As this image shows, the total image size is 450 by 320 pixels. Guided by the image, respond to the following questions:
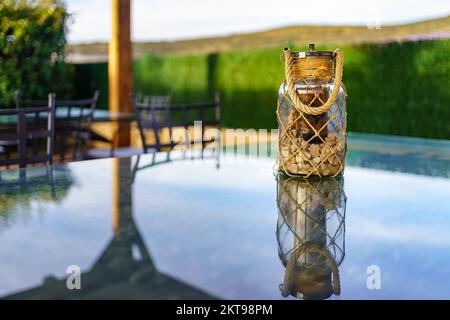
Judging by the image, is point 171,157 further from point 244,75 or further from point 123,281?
point 244,75

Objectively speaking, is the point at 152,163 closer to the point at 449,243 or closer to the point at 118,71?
the point at 449,243

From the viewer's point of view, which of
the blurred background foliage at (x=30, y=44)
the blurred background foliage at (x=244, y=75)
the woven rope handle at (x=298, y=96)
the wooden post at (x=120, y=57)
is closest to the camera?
the woven rope handle at (x=298, y=96)

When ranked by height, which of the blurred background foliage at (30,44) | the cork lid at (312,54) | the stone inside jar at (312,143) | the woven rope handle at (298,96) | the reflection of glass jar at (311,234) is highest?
the blurred background foliage at (30,44)

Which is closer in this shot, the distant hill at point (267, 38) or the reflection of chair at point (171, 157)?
the reflection of chair at point (171, 157)

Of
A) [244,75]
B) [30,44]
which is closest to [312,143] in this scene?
[244,75]

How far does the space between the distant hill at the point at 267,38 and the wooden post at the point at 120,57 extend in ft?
2.60

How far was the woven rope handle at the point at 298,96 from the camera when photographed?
1179 millimetres

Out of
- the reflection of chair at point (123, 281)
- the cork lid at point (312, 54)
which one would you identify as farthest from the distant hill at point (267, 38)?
the reflection of chair at point (123, 281)

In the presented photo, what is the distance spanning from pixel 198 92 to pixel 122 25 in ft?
4.96

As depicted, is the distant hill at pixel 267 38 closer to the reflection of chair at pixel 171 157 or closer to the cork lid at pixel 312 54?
the reflection of chair at pixel 171 157

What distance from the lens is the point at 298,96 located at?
4.12 ft

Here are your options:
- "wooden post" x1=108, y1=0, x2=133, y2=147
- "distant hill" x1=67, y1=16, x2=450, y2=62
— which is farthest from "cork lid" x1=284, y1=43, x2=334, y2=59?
"wooden post" x1=108, y1=0, x2=133, y2=147

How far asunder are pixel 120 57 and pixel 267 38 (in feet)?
10.0

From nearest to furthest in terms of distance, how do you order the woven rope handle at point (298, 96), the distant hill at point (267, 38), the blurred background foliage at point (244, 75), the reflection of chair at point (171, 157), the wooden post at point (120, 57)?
the woven rope handle at point (298, 96) → the reflection of chair at point (171, 157) → the blurred background foliage at point (244, 75) → the wooden post at point (120, 57) → the distant hill at point (267, 38)
